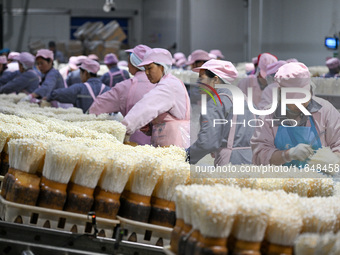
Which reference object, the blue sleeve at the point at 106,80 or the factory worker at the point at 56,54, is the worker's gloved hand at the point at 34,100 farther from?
the factory worker at the point at 56,54

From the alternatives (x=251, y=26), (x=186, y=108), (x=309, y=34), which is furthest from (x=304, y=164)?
(x=251, y=26)

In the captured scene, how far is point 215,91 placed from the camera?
2818 millimetres

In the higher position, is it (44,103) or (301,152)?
(301,152)

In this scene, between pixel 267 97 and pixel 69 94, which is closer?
pixel 267 97

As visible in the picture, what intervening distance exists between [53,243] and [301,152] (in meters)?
1.18

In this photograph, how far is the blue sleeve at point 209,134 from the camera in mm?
2748

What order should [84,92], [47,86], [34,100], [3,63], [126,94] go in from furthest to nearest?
[3,63] < [47,86] < [34,100] < [84,92] < [126,94]

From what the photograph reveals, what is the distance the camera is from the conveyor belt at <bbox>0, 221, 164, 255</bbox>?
2.25 meters

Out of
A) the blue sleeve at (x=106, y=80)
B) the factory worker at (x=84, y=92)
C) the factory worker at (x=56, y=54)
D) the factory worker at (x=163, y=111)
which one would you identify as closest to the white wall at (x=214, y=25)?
the factory worker at (x=56, y=54)

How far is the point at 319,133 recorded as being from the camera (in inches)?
110

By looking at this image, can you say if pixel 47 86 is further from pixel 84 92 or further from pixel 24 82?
pixel 84 92

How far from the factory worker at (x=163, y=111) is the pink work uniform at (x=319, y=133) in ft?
5.21

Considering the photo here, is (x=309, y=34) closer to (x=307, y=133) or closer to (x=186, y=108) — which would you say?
(x=186, y=108)

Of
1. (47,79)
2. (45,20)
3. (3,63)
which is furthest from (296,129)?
(45,20)
